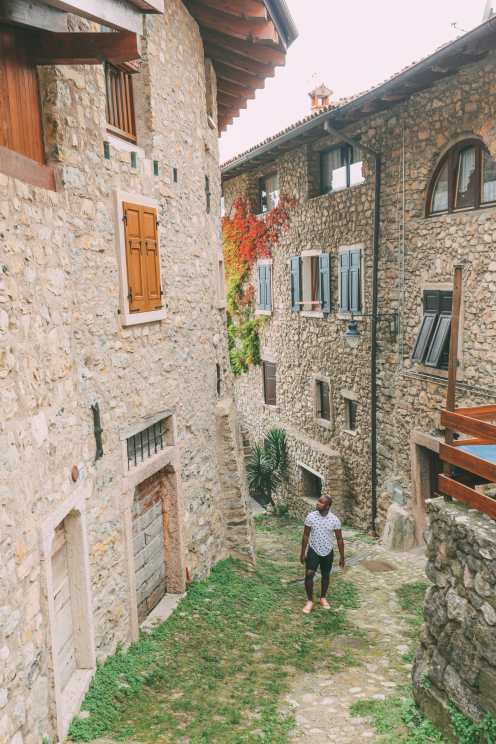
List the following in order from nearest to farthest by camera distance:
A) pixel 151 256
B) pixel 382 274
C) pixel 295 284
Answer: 1. pixel 151 256
2. pixel 382 274
3. pixel 295 284

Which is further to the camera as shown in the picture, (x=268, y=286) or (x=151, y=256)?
(x=268, y=286)

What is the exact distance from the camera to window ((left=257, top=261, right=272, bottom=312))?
1653 cm

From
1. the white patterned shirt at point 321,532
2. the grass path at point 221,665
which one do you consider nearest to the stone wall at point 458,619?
the grass path at point 221,665

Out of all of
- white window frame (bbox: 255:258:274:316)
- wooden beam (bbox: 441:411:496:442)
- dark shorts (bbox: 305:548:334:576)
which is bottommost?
dark shorts (bbox: 305:548:334:576)

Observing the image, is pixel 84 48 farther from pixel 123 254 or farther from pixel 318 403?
pixel 318 403

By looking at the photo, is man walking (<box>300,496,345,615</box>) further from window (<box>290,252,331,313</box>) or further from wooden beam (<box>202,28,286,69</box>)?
window (<box>290,252,331,313</box>)

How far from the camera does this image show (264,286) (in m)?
16.9

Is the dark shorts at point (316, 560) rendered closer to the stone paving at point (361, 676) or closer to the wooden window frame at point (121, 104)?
the stone paving at point (361, 676)

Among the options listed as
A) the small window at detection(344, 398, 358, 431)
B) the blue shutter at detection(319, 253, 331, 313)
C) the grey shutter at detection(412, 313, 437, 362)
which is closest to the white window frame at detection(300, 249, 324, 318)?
the blue shutter at detection(319, 253, 331, 313)

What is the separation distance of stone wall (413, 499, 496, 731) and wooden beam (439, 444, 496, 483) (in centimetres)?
36

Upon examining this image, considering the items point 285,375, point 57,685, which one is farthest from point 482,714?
point 285,375

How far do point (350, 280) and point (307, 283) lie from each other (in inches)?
86.4

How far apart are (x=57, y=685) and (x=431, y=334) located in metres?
7.65

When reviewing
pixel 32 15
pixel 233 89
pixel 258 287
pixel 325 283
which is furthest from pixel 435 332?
pixel 258 287
